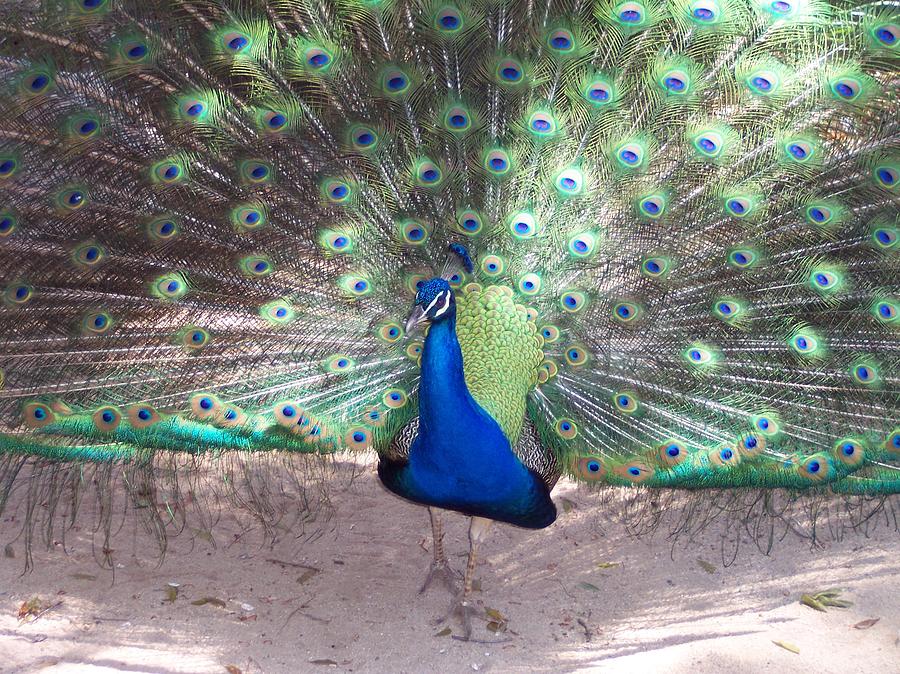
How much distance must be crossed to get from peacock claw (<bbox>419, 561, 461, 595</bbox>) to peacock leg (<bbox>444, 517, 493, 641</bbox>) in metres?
0.10

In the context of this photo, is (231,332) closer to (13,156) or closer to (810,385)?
(13,156)

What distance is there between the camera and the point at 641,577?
4.35 metres

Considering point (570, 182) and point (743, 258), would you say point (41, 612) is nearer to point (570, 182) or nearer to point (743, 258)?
point (570, 182)

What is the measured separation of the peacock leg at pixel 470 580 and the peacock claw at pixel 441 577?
10 centimetres

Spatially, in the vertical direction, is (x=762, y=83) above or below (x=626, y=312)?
above

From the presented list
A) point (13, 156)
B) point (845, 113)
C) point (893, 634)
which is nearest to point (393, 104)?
point (13, 156)

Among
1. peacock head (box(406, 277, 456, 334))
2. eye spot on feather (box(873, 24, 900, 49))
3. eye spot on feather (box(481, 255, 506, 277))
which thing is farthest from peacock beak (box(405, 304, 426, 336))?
eye spot on feather (box(873, 24, 900, 49))

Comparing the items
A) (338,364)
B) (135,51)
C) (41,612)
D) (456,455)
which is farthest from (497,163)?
(41,612)

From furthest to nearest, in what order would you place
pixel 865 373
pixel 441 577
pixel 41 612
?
1. pixel 441 577
2. pixel 41 612
3. pixel 865 373

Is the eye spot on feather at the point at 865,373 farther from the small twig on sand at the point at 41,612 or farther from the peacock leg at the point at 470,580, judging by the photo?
the small twig on sand at the point at 41,612

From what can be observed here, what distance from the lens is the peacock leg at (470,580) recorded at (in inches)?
152

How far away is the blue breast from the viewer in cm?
332

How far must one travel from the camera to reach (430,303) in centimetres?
308

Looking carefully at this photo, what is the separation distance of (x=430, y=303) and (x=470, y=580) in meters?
1.56
